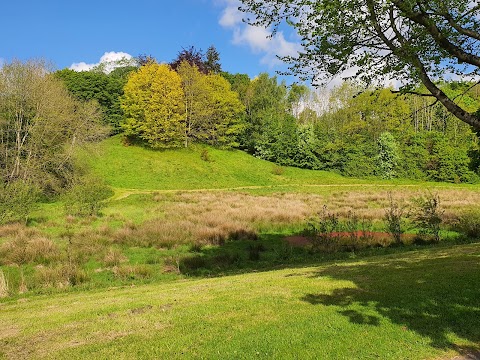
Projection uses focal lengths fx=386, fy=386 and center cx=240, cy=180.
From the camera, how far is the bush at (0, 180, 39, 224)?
2194 cm

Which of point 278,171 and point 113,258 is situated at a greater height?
point 278,171

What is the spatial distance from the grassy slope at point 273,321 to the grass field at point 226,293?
2 cm

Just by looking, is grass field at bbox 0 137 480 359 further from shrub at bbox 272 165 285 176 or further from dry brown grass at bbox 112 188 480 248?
shrub at bbox 272 165 285 176

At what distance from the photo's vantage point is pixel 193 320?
6832 millimetres

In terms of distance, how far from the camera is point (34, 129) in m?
33.2

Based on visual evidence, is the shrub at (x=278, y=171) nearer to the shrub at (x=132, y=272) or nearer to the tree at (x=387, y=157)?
the tree at (x=387, y=157)

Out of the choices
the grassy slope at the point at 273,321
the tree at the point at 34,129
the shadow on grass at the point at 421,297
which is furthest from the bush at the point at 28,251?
the tree at the point at 34,129

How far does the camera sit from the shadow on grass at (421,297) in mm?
5965

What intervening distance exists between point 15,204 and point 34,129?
43.4ft

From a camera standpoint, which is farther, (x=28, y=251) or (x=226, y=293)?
(x=28, y=251)

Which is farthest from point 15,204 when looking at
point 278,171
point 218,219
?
point 278,171

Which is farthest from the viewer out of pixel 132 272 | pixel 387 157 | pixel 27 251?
pixel 387 157

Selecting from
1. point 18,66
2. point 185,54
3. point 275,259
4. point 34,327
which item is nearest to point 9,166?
point 18,66

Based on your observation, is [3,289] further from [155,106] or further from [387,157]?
[387,157]
